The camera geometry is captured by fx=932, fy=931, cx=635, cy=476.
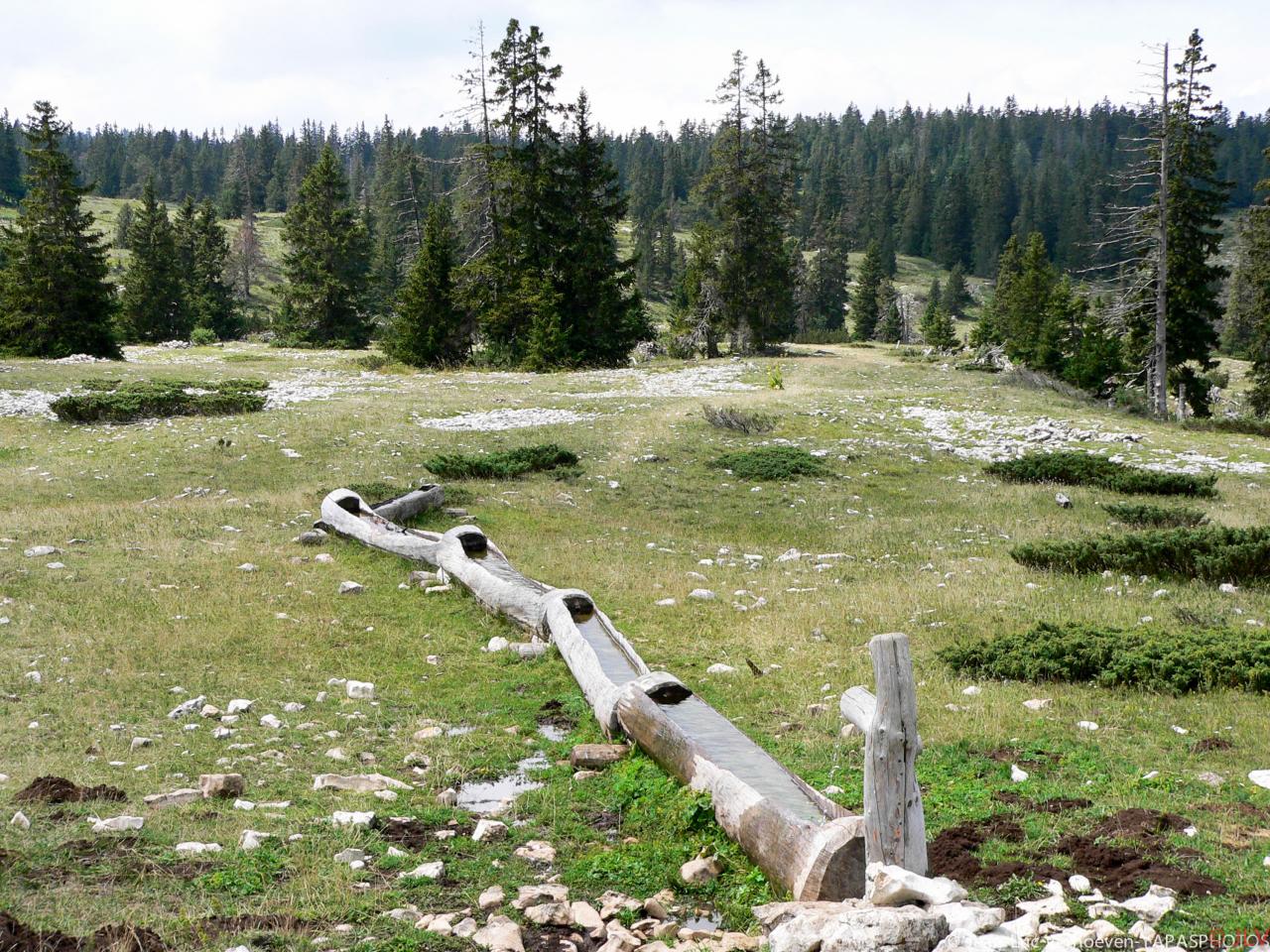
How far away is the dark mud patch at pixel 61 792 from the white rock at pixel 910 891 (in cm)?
541

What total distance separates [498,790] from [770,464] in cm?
1722

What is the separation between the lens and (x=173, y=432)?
25.7 m

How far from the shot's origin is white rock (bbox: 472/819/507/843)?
21.3ft

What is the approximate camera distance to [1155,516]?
18062 millimetres

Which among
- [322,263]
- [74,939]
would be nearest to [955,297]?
[322,263]

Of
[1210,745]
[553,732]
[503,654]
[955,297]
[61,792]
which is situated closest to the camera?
[61,792]

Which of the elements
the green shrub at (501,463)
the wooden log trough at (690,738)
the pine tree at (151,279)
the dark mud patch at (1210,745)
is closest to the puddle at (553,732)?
→ the wooden log trough at (690,738)

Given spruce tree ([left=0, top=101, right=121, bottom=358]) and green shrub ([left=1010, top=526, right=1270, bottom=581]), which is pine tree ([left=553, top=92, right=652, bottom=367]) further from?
green shrub ([left=1010, top=526, right=1270, bottom=581])

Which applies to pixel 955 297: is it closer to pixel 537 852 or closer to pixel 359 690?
pixel 359 690

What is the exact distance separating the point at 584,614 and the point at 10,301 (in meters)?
46.4

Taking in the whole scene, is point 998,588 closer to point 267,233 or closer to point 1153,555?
point 1153,555

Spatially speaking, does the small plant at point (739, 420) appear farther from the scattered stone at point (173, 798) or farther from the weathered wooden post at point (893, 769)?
the weathered wooden post at point (893, 769)

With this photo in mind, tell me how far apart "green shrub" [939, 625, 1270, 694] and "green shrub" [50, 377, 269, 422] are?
84.0 ft

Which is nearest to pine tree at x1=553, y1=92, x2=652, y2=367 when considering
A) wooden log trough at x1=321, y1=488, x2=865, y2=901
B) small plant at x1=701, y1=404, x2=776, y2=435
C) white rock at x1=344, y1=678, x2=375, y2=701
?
small plant at x1=701, y1=404, x2=776, y2=435
